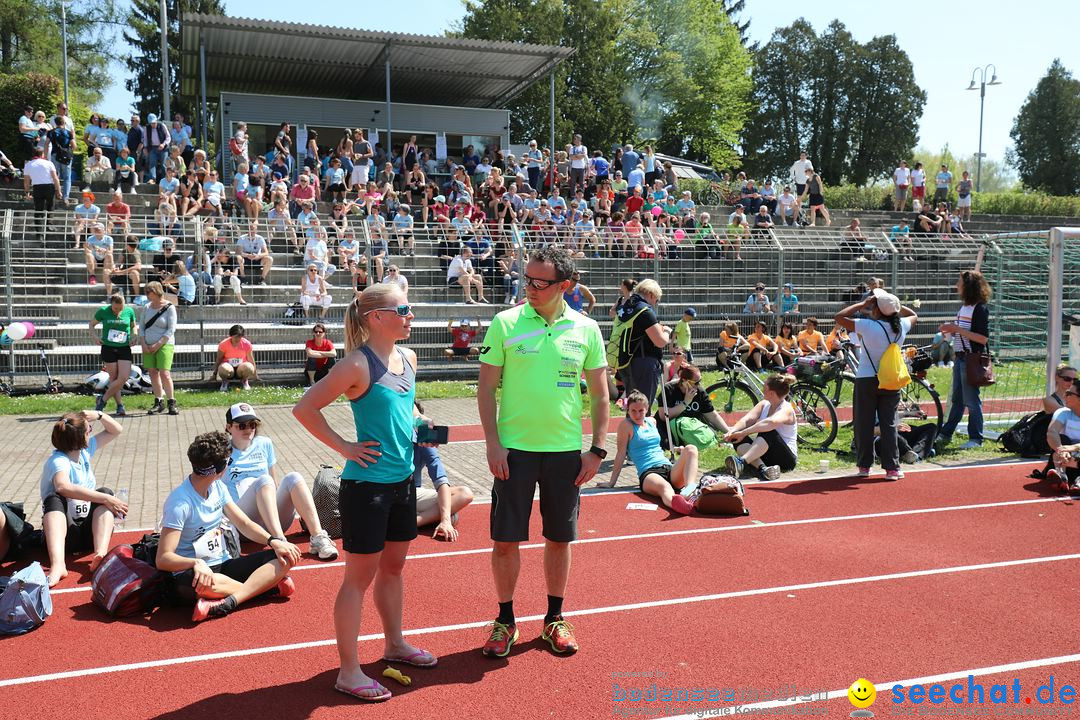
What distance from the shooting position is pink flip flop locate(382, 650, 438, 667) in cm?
477

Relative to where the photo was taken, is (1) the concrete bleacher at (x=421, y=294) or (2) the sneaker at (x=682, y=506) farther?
(1) the concrete bleacher at (x=421, y=294)

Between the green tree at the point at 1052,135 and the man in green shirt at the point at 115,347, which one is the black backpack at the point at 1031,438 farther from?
the green tree at the point at 1052,135

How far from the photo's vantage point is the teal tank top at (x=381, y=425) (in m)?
4.33

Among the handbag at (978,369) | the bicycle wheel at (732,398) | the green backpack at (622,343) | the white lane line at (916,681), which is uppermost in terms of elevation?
the green backpack at (622,343)

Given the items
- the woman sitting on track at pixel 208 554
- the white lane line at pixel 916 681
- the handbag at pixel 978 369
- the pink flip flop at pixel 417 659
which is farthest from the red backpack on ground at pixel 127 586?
the handbag at pixel 978 369

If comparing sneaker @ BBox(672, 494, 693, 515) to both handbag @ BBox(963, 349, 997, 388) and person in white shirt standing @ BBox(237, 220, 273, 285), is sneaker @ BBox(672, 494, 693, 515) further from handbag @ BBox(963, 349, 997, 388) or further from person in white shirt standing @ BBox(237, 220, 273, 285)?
person in white shirt standing @ BBox(237, 220, 273, 285)

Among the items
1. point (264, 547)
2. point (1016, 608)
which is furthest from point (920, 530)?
point (264, 547)

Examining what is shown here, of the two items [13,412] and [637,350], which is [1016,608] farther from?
[13,412]

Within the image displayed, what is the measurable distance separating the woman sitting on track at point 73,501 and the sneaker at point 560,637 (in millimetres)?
3464

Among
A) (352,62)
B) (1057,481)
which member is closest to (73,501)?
(1057,481)

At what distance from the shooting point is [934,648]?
5.14m

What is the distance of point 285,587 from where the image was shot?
236 inches

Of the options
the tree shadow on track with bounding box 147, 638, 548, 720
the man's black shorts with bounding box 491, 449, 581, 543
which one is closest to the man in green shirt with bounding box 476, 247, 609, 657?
the man's black shorts with bounding box 491, 449, 581, 543

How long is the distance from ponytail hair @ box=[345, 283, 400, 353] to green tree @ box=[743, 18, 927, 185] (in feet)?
212
